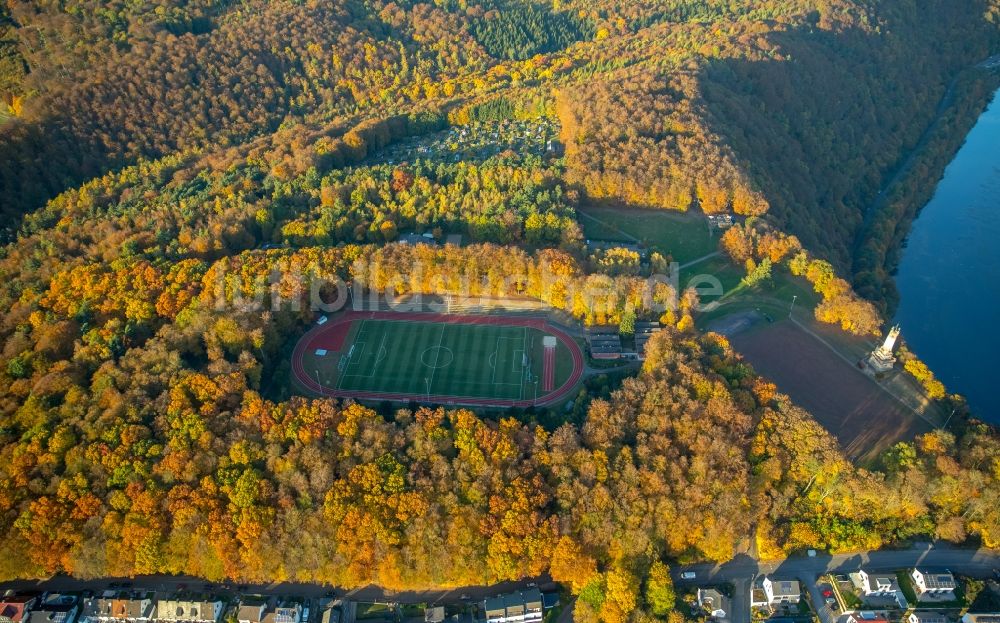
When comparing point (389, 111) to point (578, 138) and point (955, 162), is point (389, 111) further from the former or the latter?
point (955, 162)

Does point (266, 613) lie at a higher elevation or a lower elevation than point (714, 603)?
lower

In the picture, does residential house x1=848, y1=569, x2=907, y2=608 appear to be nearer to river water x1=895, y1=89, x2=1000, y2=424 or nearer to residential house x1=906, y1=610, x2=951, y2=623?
residential house x1=906, y1=610, x2=951, y2=623

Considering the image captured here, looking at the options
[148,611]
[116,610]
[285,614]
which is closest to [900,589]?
[285,614]

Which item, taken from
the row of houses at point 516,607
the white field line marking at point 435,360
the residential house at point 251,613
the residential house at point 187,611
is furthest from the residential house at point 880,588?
the residential house at point 187,611

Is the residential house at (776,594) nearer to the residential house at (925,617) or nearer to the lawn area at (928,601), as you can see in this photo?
the residential house at (925,617)

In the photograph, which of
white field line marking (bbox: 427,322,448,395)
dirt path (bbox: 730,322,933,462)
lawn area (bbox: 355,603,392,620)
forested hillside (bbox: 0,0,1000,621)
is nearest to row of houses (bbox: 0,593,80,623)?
forested hillside (bbox: 0,0,1000,621)

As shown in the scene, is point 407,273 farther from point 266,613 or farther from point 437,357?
point 266,613
